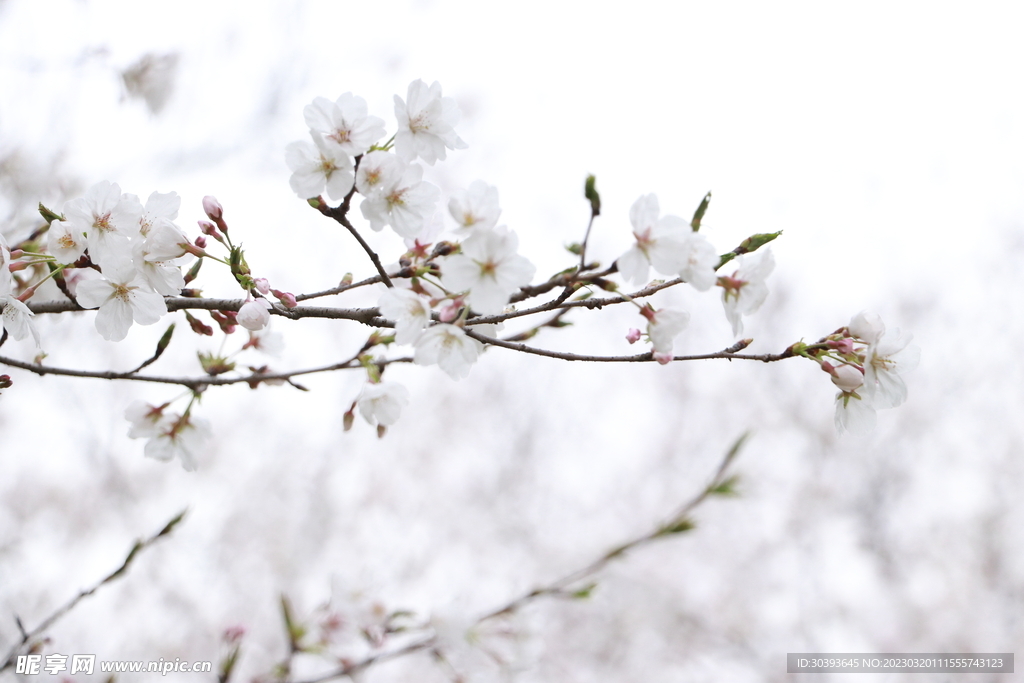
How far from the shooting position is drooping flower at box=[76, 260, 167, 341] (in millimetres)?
740

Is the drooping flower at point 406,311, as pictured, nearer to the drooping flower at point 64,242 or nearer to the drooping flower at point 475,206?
the drooping flower at point 475,206

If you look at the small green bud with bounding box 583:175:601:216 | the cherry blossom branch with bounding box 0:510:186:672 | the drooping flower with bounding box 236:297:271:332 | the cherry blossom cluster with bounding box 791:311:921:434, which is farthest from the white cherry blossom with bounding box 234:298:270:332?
the cherry blossom cluster with bounding box 791:311:921:434

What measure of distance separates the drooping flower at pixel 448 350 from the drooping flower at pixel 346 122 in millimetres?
246

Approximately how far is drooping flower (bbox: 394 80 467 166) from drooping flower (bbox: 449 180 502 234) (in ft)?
0.36

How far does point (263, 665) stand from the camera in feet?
13.2

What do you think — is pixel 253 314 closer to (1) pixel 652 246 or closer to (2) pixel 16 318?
(2) pixel 16 318

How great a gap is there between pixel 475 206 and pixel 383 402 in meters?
0.35

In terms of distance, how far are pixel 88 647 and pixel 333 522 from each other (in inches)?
60.6

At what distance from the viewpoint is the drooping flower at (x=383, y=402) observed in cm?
87

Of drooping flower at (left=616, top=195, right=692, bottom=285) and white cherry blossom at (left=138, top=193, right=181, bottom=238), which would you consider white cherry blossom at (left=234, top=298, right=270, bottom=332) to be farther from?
drooping flower at (left=616, top=195, right=692, bottom=285)

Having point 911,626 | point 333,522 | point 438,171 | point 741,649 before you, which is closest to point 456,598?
point 333,522

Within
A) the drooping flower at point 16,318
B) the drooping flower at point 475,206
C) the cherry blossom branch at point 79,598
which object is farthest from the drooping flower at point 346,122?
the cherry blossom branch at point 79,598

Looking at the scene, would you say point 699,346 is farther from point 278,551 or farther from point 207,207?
point 207,207

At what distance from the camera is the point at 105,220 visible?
2.36 ft
